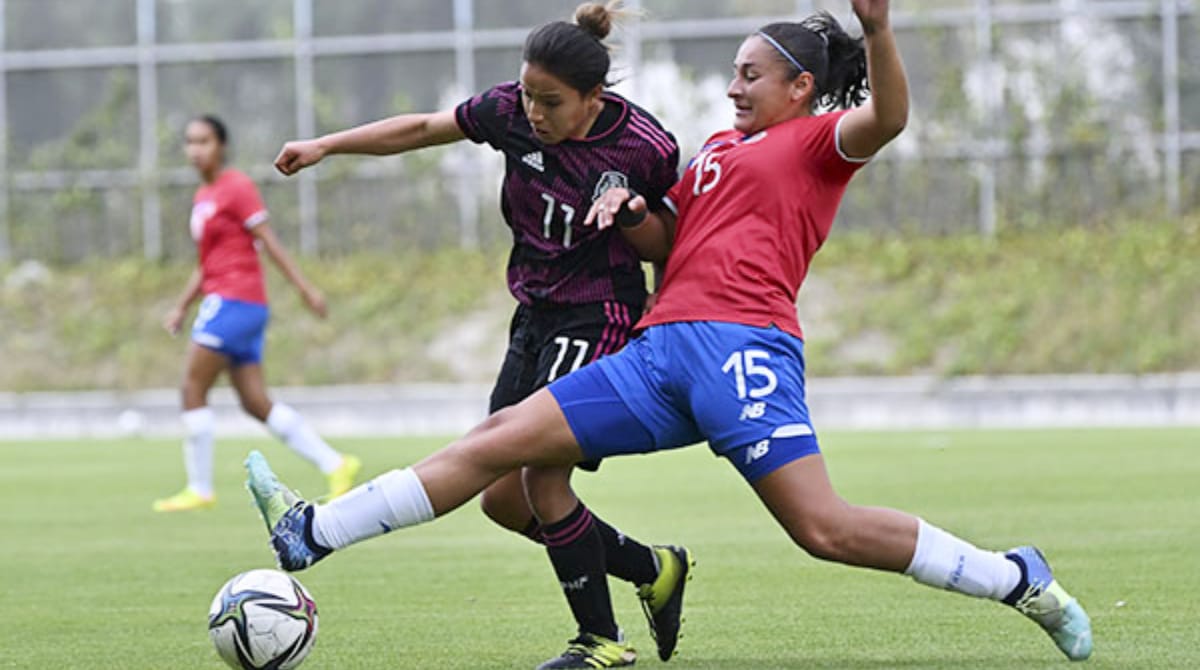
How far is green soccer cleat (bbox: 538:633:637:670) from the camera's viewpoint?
6.30 metres

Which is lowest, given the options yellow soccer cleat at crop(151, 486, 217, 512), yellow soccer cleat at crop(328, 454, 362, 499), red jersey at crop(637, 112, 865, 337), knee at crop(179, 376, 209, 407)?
yellow soccer cleat at crop(151, 486, 217, 512)

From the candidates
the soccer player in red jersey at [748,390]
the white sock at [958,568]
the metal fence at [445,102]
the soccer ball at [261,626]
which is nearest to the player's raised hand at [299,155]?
the soccer player in red jersey at [748,390]

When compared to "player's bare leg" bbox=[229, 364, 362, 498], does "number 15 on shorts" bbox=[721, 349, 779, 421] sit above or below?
above

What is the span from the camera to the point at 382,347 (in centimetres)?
2792

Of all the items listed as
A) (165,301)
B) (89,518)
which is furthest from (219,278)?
(165,301)

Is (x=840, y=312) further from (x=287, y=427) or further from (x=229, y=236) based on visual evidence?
(x=229, y=236)

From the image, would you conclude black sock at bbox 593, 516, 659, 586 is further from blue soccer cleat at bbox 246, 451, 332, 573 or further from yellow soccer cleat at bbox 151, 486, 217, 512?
yellow soccer cleat at bbox 151, 486, 217, 512

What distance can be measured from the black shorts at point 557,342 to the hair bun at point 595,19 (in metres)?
0.88

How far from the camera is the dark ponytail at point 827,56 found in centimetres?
629

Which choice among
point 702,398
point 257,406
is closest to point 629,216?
point 702,398

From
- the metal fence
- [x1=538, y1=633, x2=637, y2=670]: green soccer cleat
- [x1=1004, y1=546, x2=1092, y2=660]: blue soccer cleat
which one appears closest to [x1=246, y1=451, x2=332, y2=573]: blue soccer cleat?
[x1=538, y1=633, x2=637, y2=670]: green soccer cleat

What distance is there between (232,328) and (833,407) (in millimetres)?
11171

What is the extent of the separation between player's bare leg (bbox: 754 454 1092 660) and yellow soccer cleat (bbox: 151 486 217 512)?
8.05m

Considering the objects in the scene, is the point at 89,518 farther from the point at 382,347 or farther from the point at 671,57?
the point at 671,57
